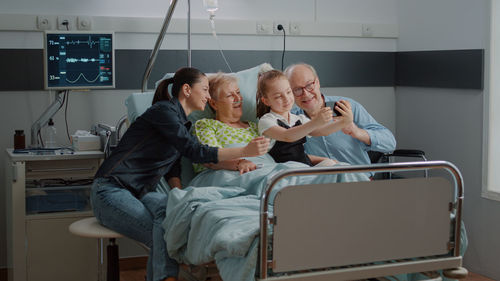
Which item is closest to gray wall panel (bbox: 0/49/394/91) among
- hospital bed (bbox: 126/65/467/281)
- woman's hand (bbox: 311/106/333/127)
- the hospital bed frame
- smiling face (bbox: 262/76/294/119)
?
smiling face (bbox: 262/76/294/119)

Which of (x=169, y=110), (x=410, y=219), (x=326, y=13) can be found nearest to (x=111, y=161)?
(x=169, y=110)

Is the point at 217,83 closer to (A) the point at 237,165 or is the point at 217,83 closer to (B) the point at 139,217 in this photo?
(A) the point at 237,165

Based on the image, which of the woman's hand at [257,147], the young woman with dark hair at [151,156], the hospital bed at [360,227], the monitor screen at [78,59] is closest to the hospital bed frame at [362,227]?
the hospital bed at [360,227]

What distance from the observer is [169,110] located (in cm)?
316

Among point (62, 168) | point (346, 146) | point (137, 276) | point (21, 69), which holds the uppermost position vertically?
point (21, 69)

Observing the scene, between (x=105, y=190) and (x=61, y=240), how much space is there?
0.76 m

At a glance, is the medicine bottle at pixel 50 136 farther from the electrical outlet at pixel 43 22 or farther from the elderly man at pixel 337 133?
the elderly man at pixel 337 133

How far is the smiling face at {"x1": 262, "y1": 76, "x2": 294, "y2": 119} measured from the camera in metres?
3.30

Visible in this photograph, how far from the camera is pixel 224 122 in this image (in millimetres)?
3430

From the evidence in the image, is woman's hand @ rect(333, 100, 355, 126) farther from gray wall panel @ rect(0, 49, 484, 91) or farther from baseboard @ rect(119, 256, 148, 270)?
baseboard @ rect(119, 256, 148, 270)

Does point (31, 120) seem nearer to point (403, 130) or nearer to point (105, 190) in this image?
point (105, 190)

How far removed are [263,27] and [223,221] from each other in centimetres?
235

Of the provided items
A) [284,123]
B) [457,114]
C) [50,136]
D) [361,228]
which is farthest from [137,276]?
[457,114]

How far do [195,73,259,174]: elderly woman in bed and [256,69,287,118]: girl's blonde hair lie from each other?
87 mm
